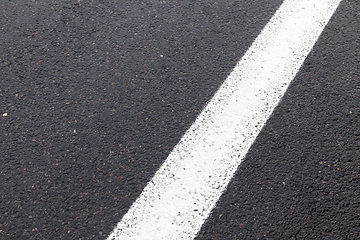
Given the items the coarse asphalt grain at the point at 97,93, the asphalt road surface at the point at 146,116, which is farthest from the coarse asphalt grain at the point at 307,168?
the coarse asphalt grain at the point at 97,93

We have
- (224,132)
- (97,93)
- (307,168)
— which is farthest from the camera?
(97,93)

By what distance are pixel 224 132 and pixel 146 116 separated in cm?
60

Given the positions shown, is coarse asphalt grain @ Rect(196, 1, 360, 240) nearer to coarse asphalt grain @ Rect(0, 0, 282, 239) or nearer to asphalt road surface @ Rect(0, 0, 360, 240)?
asphalt road surface @ Rect(0, 0, 360, 240)

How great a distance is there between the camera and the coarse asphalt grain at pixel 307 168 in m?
1.87

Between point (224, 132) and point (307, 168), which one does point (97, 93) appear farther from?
point (307, 168)

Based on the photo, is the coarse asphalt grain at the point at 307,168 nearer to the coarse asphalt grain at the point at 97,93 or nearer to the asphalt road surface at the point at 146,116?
the asphalt road surface at the point at 146,116

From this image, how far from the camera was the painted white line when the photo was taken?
1.88 meters

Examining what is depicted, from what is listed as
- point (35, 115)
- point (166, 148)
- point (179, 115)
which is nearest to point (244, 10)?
point (179, 115)

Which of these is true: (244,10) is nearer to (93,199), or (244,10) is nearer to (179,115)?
(179,115)

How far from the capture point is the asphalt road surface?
190 centimetres

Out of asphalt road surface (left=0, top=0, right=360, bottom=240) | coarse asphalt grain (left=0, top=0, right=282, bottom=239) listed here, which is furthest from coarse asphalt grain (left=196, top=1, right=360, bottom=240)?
coarse asphalt grain (left=0, top=0, right=282, bottom=239)

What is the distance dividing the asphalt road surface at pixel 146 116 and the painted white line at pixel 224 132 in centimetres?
7

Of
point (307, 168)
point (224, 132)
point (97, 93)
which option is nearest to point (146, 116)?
point (97, 93)

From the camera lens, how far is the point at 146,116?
7.45 feet
